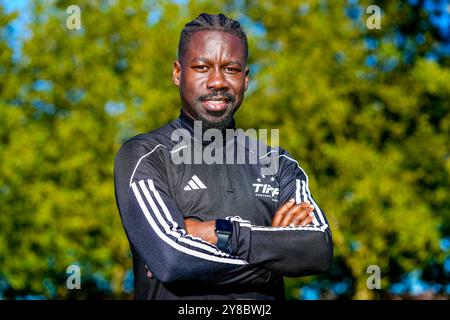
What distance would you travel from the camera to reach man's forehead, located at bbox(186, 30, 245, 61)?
508 centimetres

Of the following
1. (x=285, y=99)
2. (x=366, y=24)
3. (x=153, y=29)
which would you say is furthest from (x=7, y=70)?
(x=366, y=24)

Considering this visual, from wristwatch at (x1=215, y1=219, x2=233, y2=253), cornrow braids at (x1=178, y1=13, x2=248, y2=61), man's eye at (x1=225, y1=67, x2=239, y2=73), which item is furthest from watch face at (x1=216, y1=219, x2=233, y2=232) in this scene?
cornrow braids at (x1=178, y1=13, x2=248, y2=61)

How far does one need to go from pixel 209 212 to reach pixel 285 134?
27.1 m

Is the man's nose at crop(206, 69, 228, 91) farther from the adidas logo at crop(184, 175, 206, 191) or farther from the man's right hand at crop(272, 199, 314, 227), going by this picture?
the man's right hand at crop(272, 199, 314, 227)

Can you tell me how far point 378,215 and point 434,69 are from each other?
20.1 ft

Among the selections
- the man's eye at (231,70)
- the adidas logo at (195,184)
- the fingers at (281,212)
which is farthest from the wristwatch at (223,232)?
the man's eye at (231,70)

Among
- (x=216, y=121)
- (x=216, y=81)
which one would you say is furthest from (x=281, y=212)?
(x=216, y=81)

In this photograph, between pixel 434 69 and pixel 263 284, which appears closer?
pixel 263 284

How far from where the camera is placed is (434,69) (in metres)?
31.0

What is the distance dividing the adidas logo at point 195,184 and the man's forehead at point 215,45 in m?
0.79

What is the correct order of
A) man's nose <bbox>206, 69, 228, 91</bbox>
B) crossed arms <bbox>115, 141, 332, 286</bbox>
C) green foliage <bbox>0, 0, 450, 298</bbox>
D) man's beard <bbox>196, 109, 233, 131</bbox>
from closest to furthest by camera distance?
crossed arms <bbox>115, 141, 332, 286</bbox>, man's nose <bbox>206, 69, 228, 91</bbox>, man's beard <bbox>196, 109, 233, 131</bbox>, green foliage <bbox>0, 0, 450, 298</bbox>

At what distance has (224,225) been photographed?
5031mm
